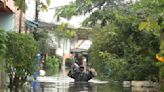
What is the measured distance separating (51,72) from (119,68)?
21.0 meters

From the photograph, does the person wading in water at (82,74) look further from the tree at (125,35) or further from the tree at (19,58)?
the tree at (19,58)

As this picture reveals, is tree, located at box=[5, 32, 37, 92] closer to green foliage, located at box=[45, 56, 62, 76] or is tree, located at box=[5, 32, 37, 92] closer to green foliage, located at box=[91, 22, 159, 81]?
green foliage, located at box=[91, 22, 159, 81]

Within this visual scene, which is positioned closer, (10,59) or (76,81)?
(10,59)

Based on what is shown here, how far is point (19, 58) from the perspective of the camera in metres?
18.7

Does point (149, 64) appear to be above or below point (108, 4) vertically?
below

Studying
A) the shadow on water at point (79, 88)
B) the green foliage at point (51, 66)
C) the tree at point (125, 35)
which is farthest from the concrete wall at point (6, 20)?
the green foliage at point (51, 66)

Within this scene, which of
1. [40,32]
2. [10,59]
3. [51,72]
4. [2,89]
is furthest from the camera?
[51,72]

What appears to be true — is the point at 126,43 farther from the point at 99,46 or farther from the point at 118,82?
the point at 99,46

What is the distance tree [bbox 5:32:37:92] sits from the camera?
61.0 feet

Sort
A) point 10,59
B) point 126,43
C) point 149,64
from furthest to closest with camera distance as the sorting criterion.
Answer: point 126,43 < point 149,64 < point 10,59

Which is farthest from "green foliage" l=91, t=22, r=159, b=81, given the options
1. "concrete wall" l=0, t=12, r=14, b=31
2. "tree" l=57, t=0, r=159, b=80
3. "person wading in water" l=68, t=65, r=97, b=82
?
"concrete wall" l=0, t=12, r=14, b=31

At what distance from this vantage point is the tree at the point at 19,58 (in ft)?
61.0

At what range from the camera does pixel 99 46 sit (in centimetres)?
3856

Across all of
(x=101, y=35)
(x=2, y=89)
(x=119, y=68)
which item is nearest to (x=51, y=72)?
(x=101, y=35)
